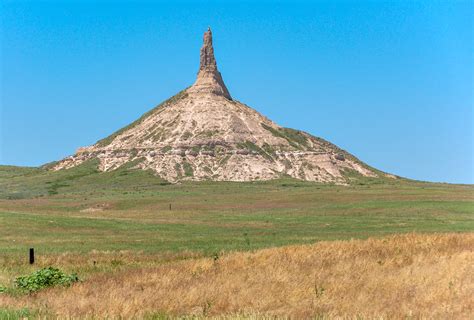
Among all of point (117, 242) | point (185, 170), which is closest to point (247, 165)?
point (185, 170)

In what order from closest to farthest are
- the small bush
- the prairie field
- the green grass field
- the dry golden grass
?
the dry golden grass < the prairie field < the small bush < the green grass field

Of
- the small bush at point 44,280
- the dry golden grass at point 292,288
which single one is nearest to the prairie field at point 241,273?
the dry golden grass at point 292,288

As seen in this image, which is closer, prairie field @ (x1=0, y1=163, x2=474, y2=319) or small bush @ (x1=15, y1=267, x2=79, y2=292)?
prairie field @ (x1=0, y1=163, x2=474, y2=319)

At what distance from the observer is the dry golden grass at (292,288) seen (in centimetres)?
1833

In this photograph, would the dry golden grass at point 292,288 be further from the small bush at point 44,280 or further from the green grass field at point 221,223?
the green grass field at point 221,223

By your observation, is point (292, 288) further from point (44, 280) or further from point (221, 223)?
point (221, 223)

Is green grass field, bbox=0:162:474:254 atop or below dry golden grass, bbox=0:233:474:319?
atop

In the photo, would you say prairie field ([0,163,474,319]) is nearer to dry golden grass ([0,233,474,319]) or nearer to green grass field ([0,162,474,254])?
dry golden grass ([0,233,474,319])

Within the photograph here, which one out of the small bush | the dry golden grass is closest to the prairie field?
the dry golden grass

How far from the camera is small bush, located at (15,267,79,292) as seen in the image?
2420cm

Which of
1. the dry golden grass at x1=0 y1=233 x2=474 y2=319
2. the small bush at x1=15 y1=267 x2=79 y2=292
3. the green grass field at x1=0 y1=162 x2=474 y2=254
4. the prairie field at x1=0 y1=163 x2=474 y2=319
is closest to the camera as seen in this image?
the dry golden grass at x1=0 y1=233 x2=474 y2=319

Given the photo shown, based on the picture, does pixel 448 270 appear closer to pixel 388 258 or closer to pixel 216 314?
pixel 388 258

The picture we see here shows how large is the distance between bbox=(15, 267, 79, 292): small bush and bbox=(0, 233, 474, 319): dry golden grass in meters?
0.93

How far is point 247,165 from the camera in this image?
199500 millimetres
